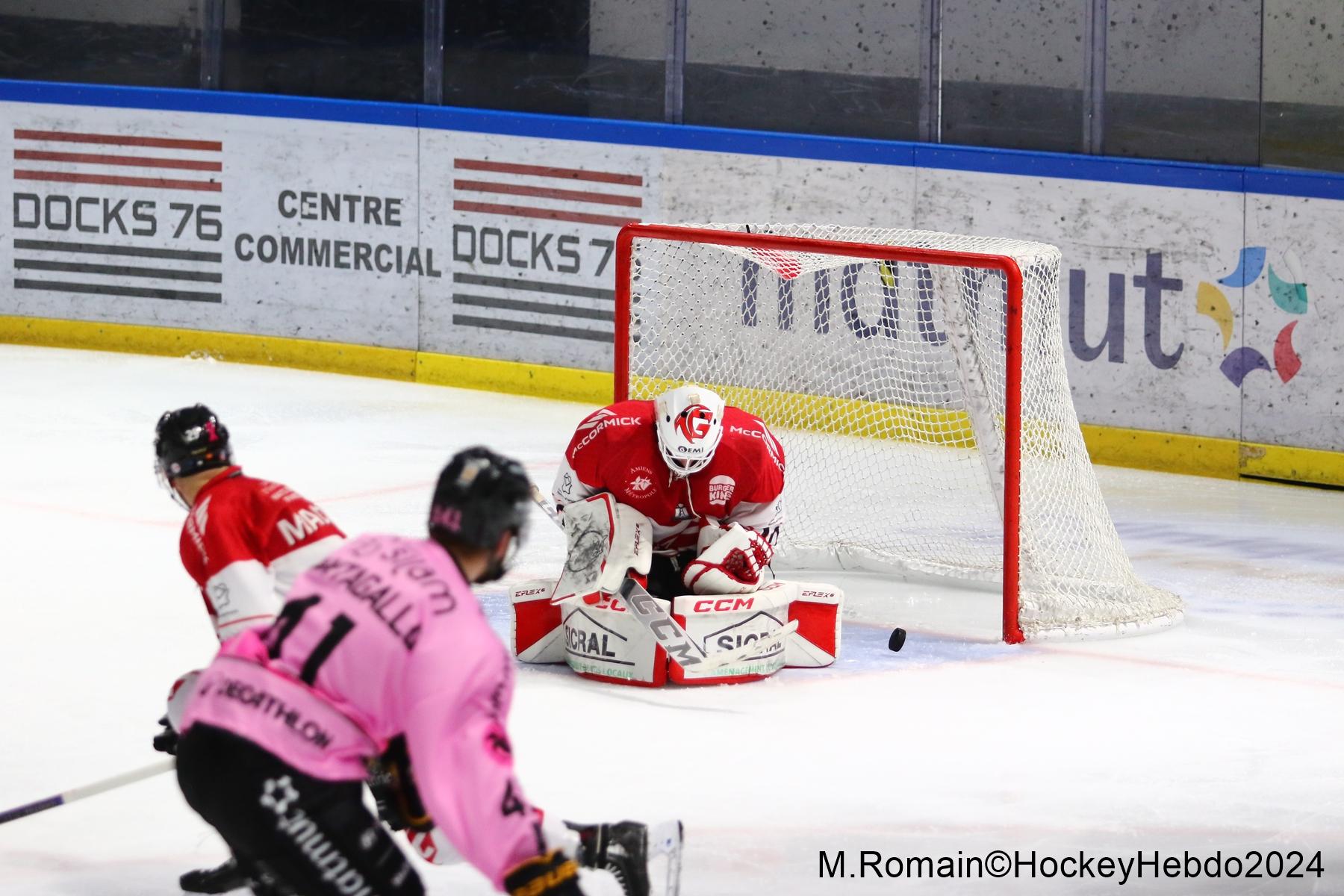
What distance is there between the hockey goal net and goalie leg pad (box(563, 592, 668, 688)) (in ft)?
3.72

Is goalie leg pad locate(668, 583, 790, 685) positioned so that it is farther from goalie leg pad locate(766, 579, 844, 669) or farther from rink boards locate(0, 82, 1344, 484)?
rink boards locate(0, 82, 1344, 484)

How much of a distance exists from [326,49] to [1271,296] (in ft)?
16.5

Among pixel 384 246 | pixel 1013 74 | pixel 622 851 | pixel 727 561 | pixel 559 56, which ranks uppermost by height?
pixel 559 56

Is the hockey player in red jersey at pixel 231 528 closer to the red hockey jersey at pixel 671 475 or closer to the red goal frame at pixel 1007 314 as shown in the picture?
the red hockey jersey at pixel 671 475

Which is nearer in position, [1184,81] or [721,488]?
[721,488]

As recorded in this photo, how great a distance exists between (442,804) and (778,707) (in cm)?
296

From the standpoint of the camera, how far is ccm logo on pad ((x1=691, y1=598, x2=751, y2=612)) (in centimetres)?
562

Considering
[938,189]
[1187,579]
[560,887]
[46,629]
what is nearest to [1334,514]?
[1187,579]

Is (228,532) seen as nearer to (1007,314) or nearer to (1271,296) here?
(1007,314)

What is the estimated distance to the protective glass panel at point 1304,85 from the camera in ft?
27.4

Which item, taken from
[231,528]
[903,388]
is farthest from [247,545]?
[903,388]

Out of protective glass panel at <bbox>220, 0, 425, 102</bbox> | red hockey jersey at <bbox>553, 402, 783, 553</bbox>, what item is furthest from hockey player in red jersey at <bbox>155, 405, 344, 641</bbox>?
protective glass panel at <bbox>220, 0, 425, 102</bbox>

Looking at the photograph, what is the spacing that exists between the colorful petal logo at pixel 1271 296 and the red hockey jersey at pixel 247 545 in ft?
17.4

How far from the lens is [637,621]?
565 centimetres
